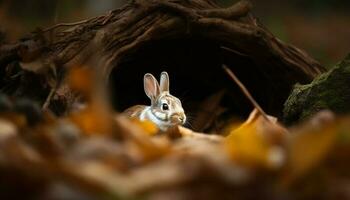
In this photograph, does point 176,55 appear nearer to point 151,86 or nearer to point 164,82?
point 164,82

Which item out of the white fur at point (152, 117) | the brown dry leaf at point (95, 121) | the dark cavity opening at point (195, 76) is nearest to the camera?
the brown dry leaf at point (95, 121)

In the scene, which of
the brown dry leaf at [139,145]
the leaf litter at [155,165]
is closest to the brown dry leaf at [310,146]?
the leaf litter at [155,165]

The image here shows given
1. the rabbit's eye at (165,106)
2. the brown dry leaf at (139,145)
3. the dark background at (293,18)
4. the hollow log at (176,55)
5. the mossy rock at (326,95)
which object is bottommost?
the brown dry leaf at (139,145)

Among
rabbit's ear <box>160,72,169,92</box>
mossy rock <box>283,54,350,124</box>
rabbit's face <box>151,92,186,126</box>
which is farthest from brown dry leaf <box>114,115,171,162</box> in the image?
rabbit's face <box>151,92,186,126</box>

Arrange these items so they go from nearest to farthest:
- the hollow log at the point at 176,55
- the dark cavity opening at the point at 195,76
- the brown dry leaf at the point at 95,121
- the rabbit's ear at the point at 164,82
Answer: the brown dry leaf at the point at 95,121 < the hollow log at the point at 176,55 < the dark cavity opening at the point at 195,76 < the rabbit's ear at the point at 164,82

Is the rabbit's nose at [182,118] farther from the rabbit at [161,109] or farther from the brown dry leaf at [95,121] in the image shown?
the brown dry leaf at [95,121]
